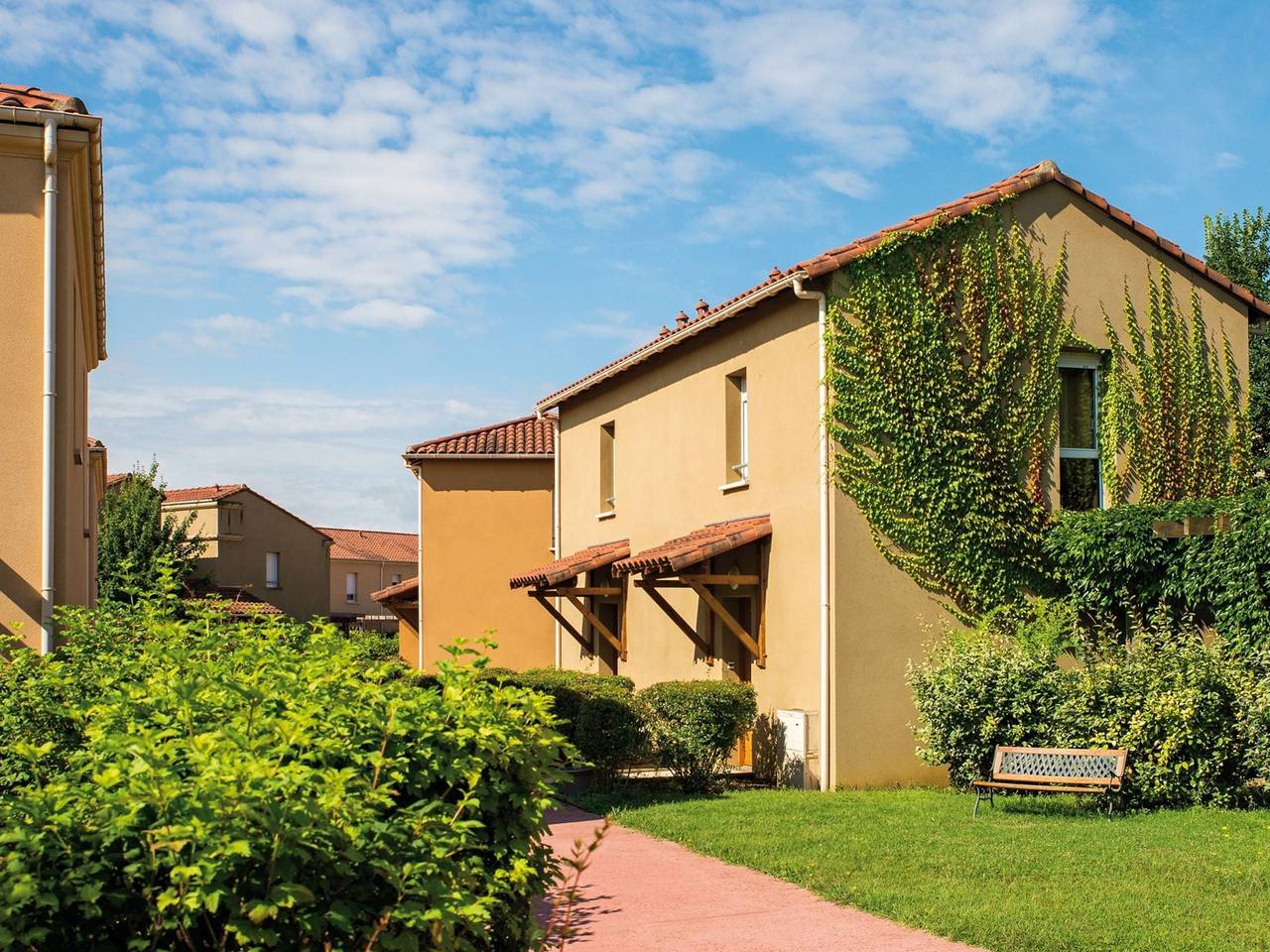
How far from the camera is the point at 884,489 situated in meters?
14.9

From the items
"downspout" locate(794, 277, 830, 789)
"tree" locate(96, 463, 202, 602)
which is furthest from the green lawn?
"tree" locate(96, 463, 202, 602)

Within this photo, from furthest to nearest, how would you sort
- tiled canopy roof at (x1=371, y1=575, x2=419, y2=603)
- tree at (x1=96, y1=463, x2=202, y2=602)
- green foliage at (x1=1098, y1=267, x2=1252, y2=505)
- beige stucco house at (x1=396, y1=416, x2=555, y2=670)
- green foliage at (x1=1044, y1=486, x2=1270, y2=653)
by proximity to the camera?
tree at (x1=96, y1=463, x2=202, y2=602) < tiled canopy roof at (x1=371, y1=575, x2=419, y2=603) < beige stucco house at (x1=396, y1=416, x2=555, y2=670) < green foliage at (x1=1098, y1=267, x2=1252, y2=505) < green foliage at (x1=1044, y1=486, x2=1270, y2=653)

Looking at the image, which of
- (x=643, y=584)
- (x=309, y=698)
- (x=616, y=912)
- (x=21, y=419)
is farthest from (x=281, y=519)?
(x=309, y=698)

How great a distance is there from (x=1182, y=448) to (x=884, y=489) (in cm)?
449

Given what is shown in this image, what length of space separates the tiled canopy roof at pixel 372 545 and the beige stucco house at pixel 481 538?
123 feet

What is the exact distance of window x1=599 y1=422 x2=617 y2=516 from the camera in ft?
74.9

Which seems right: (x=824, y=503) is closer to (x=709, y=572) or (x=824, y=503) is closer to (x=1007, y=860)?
(x=709, y=572)

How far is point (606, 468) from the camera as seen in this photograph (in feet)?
75.6

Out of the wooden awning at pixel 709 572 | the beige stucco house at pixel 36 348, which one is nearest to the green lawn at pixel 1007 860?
the wooden awning at pixel 709 572

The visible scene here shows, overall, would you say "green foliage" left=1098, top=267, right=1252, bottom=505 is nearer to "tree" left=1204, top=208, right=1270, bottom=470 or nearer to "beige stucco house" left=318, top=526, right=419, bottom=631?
"tree" left=1204, top=208, right=1270, bottom=470

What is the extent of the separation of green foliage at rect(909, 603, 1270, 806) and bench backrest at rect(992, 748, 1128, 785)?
1.73ft

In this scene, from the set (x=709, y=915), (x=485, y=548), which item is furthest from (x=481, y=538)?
(x=709, y=915)

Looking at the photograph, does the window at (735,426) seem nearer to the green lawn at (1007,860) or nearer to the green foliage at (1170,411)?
the green foliage at (1170,411)

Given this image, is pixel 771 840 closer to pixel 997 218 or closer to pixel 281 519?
pixel 997 218
